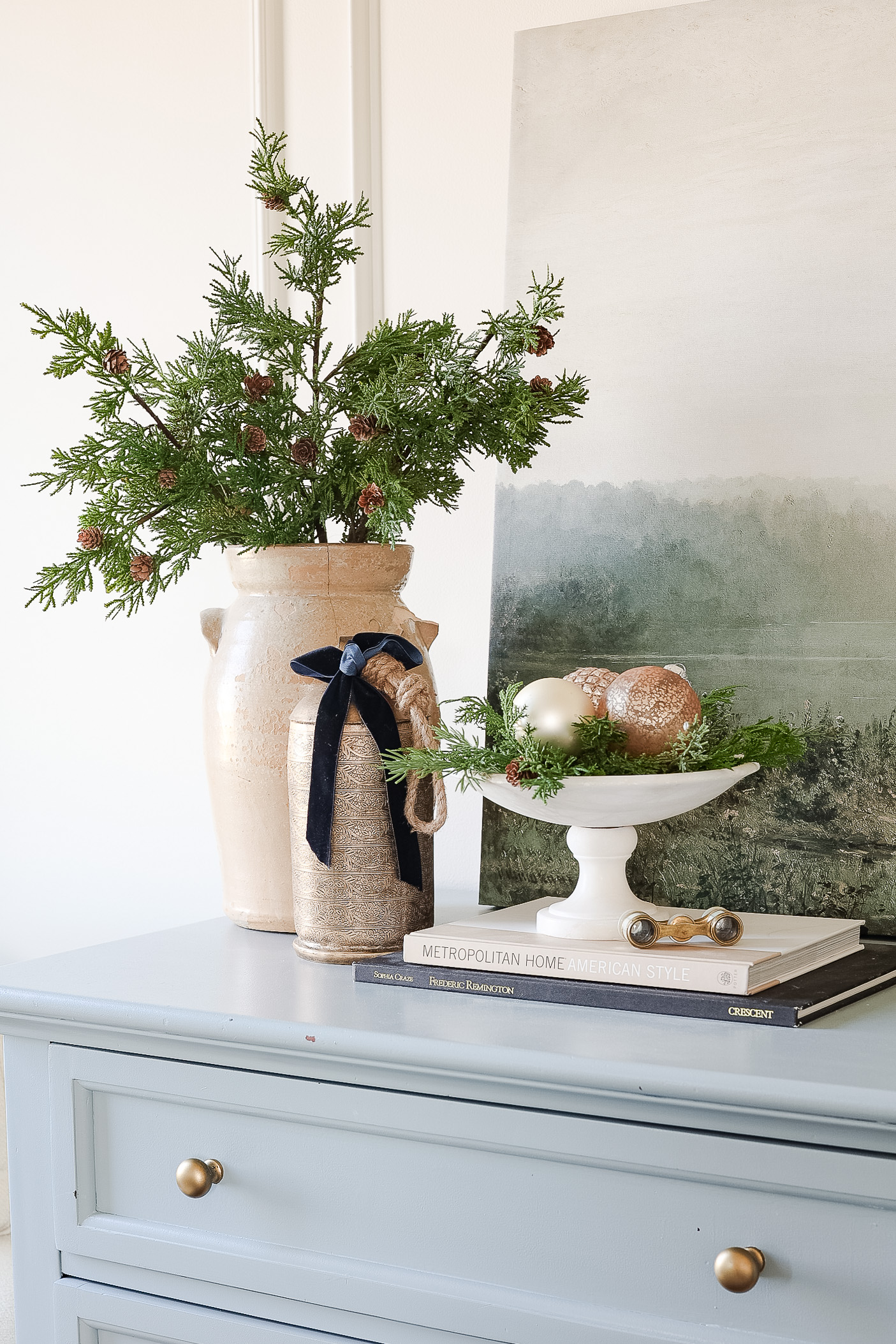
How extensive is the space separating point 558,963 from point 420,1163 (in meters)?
0.17

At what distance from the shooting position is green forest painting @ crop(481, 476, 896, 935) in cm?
115

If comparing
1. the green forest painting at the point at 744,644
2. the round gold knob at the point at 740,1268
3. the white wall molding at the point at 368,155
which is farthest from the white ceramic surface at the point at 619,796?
the white wall molding at the point at 368,155

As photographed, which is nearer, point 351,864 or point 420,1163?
point 420,1163

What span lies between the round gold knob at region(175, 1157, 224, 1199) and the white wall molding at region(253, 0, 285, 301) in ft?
3.23

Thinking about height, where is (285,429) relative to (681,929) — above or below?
above

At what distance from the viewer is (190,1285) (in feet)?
3.08

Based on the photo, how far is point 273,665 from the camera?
1.14 metres

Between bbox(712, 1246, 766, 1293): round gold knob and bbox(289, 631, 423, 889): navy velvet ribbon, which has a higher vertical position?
bbox(289, 631, 423, 889): navy velvet ribbon

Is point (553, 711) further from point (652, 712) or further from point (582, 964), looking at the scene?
point (582, 964)

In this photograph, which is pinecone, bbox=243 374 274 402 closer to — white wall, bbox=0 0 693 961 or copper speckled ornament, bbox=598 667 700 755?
white wall, bbox=0 0 693 961

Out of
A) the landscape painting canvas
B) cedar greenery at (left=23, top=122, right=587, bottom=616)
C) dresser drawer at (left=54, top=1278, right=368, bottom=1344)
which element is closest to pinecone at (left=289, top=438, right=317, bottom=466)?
cedar greenery at (left=23, top=122, right=587, bottom=616)

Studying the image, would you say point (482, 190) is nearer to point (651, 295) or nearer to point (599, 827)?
point (651, 295)

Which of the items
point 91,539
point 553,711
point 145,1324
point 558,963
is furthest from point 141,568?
point 145,1324

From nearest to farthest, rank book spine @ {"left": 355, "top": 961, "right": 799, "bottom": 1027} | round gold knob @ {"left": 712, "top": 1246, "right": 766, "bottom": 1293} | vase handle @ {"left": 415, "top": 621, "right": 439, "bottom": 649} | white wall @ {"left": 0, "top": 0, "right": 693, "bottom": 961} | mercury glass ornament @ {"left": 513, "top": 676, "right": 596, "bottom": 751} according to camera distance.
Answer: round gold knob @ {"left": 712, "top": 1246, "right": 766, "bottom": 1293} < book spine @ {"left": 355, "top": 961, "right": 799, "bottom": 1027} < mercury glass ornament @ {"left": 513, "top": 676, "right": 596, "bottom": 751} < vase handle @ {"left": 415, "top": 621, "right": 439, "bottom": 649} < white wall @ {"left": 0, "top": 0, "right": 693, "bottom": 961}
